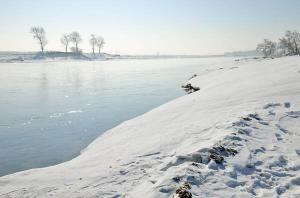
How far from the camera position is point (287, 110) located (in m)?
10.5

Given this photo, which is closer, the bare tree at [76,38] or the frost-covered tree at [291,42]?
the frost-covered tree at [291,42]

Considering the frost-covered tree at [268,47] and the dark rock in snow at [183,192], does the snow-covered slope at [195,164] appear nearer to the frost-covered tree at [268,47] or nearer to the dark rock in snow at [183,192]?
the dark rock in snow at [183,192]

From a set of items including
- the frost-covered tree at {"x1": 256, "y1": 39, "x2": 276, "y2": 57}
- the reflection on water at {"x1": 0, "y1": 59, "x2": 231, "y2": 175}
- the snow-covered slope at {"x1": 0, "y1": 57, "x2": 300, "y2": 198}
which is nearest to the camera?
the snow-covered slope at {"x1": 0, "y1": 57, "x2": 300, "y2": 198}

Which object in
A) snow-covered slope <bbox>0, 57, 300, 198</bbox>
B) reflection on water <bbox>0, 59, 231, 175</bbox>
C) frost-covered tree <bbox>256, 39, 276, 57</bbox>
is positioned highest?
frost-covered tree <bbox>256, 39, 276, 57</bbox>

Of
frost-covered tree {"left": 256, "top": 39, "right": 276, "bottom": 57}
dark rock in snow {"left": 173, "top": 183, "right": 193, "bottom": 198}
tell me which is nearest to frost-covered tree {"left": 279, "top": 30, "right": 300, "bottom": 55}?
frost-covered tree {"left": 256, "top": 39, "right": 276, "bottom": 57}

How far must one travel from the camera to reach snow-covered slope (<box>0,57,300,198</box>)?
19.6 ft

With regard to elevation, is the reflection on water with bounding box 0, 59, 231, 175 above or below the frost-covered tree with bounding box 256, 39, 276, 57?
below

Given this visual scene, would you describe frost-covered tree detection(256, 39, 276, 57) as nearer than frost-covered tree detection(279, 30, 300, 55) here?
No

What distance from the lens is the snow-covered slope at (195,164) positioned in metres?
5.98

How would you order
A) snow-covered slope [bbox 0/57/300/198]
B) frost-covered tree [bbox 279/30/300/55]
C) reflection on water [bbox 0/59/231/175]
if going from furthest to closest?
frost-covered tree [bbox 279/30/300/55] → reflection on water [bbox 0/59/231/175] → snow-covered slope [bbox 0/57/300/198]

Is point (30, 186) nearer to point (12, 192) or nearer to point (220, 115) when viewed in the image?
point (12, 192)

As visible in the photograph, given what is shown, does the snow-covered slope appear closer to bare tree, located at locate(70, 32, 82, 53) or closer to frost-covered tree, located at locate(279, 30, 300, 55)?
frost-covered tree, located at locate(279, 30, 300, 55)

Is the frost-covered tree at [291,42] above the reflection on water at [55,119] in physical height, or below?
above

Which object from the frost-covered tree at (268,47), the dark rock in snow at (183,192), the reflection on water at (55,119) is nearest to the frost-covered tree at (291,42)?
the frost-covered tree at (268,47)
